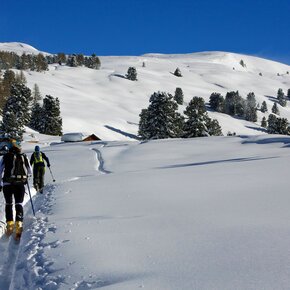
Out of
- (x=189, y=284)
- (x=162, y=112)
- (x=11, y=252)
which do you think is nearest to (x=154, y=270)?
(x=189, y=284)

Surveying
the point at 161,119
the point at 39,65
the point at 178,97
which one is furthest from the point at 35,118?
the point at 39,65

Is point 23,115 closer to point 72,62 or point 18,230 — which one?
point 18,230

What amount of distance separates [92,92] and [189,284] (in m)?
139

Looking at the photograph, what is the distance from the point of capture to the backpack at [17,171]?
28.7 feet

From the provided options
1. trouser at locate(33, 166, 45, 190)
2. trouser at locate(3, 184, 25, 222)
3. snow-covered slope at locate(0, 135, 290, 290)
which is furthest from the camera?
trouser at locate(33, 166, 45, 190)

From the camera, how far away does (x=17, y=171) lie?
880cm

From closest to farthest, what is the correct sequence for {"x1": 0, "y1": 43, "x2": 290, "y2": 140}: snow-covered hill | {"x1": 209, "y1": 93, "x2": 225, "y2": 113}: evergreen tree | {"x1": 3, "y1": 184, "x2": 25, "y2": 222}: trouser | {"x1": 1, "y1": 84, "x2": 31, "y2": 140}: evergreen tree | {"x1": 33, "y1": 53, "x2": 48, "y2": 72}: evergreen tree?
{"x1": 3, "y1": 184, "x2": 25, "y2": 222}: trouser < {"x1": 1, "y1": 84, "x2": 31, "y2": 140}: evergreen tree < {"x1": 0, "y1": 43, "x2": 290, "y2": 140}: snow-covered hill < {"x1": 209, "y1": 93, "x2": 225, "y2": 113}: evergreen tree < {"x1": 33, "y1": 53, "x2": 48, "y2": 72}: evergreen tree

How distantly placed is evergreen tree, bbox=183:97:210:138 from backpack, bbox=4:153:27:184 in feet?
144

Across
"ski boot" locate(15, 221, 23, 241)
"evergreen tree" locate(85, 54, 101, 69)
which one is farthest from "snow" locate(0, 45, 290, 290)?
"evergreen tree" locate(85, 54, 101, 69)

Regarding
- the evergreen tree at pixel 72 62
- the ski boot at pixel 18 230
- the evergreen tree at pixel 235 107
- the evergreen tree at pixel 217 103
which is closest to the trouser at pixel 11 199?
the ski boot at pixel 18 230

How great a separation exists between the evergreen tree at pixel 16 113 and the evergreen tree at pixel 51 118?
13.0ft

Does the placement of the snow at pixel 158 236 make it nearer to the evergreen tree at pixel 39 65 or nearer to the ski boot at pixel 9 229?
the ski boot at pixel 9 229

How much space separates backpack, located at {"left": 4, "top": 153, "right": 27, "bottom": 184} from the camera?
344 inches

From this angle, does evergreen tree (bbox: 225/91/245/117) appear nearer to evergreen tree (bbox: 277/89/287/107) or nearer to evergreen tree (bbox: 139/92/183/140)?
evergreen tree (bbox: 277/89/287/107)
